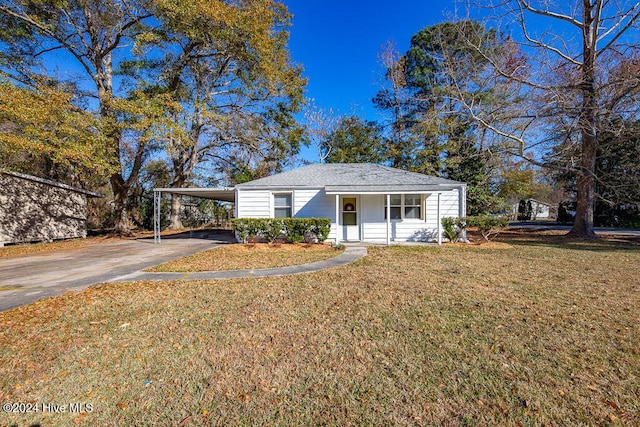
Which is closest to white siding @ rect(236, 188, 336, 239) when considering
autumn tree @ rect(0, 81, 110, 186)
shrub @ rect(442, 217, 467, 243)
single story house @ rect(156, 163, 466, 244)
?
single story house @ rect(156, 163, 466, 244)

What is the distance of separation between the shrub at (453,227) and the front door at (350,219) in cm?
356

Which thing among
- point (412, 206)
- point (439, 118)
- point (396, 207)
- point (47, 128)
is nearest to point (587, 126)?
point (439, 118)

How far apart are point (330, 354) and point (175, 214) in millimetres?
20823

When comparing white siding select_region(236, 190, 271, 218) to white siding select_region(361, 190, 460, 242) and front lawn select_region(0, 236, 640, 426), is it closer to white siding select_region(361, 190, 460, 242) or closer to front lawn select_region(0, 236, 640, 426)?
white siding select_region(361, 190, 460, 242)

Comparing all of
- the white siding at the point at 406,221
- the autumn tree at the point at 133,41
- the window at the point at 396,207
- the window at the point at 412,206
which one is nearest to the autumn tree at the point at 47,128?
the autumn tree at the point at 133,41

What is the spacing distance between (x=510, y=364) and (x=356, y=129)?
21.3 meters

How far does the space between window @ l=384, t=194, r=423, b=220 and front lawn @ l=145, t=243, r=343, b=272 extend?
3329 millimetres

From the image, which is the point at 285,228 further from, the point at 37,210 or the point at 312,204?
the point at 37,210

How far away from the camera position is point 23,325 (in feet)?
11.3

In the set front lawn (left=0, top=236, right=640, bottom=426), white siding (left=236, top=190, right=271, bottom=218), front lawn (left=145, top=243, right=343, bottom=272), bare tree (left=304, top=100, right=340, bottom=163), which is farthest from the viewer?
bare tree (left=304, top=100, right=340, bottom=163)

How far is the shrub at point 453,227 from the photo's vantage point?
1071 cm

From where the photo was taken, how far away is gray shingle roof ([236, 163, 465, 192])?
10.4 m

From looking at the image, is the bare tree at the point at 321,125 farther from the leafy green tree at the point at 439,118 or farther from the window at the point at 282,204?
the window at the point at 282,204

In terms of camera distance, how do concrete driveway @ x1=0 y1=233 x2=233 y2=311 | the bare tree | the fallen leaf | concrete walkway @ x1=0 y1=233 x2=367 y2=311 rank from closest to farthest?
1. the fallen leaf
2. concrete driveway @ x1=0 y1=233 x2=233 y2=311
3. concrete walkway @ x1=0 y1=233 x2=367 y2=311
4. the bare tree
